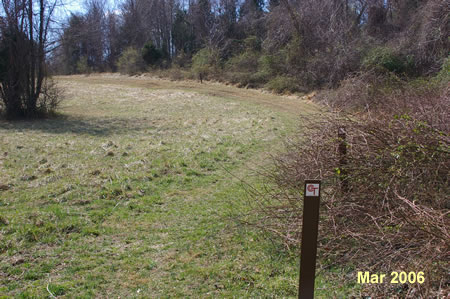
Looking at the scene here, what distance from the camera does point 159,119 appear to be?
57.2ft

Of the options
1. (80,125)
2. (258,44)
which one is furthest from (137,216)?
(258,44)

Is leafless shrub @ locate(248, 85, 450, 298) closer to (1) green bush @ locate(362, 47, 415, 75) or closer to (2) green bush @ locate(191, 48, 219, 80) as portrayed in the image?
(1) green bush @ locate(362, 47, 415, 75)

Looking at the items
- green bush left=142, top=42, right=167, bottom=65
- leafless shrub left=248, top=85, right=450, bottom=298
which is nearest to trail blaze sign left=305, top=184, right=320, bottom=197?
leafless shrub left=248, top=85, right=450, bottom=298

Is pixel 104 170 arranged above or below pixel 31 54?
below

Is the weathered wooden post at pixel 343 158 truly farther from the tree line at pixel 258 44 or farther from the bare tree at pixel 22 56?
the bare tree at pixel 22 56

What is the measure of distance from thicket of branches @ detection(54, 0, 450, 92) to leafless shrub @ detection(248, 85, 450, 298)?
14.5 m

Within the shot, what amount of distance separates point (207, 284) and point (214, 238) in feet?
3.84

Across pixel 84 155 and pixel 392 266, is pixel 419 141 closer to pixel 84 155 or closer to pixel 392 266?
pixel 392 266

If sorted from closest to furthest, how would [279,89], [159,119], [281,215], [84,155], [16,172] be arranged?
[281,215], [16,172], [84,155], [159,119], [279,89]

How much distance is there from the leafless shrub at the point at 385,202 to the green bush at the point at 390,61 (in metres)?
16.6

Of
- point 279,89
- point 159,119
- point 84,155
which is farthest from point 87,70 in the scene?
point 84,155

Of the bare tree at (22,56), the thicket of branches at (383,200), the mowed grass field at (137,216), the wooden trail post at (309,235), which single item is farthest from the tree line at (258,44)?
the wooden trail post at (309,235)

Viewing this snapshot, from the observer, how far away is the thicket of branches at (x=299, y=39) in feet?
65.0

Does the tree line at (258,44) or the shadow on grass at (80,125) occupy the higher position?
the tree line at (258,44)
